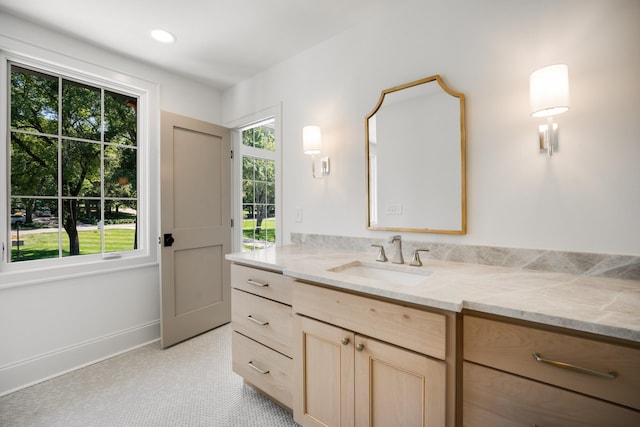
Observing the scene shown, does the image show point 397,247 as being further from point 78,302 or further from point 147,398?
point 78,302

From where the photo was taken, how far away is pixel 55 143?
2137 mm

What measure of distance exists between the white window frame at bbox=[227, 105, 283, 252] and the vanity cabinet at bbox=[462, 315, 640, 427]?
1839 mm

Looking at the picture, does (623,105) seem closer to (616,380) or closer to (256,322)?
(616,380)

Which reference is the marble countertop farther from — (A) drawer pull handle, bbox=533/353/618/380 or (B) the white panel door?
(B) the white panel door

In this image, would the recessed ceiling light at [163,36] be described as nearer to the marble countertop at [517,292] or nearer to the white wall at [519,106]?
the white wall at [519,106]

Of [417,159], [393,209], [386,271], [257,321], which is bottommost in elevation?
[257,321]

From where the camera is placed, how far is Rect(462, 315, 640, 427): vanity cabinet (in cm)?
76

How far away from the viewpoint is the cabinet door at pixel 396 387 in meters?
1.02

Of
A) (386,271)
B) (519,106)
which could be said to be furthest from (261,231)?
(519,106)

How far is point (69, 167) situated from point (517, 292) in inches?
117

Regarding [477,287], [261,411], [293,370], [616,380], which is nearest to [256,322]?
[293,370]

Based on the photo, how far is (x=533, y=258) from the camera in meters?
1.38

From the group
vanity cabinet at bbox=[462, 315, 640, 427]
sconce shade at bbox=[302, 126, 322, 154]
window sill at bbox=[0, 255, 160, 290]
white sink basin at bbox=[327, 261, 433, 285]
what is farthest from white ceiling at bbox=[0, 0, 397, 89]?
vanity cabinet at bbox=[462, 315, 640, 427]

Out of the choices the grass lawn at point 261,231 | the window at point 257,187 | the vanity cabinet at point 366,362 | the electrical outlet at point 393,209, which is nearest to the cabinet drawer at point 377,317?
the vanity cabinet at point 366,362
